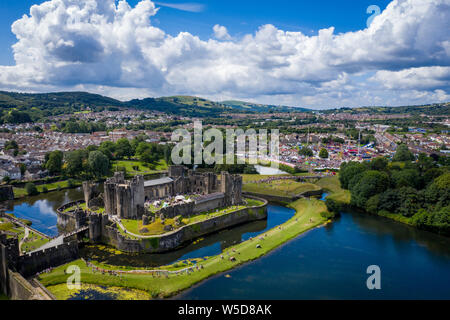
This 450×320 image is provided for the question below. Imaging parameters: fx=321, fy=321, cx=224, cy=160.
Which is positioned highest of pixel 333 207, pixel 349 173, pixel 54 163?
pixel 54 163

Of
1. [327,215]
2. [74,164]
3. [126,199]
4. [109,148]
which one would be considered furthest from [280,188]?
[109,148]

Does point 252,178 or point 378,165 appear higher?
point 378,165

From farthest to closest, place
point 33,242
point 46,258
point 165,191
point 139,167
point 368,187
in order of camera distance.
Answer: point 139,167 → point 368,187 → point 165,191 → point 33,242 → point 46,258

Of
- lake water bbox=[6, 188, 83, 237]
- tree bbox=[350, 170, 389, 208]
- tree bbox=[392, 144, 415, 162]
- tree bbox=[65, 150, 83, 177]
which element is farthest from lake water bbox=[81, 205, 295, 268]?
tree bbox=[392, 144, 415, 162]

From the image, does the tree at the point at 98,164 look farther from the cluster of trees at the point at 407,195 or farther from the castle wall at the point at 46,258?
the cluster of trees at the point at 407,195

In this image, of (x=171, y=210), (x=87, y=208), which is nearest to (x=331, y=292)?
(x=171, y=210)

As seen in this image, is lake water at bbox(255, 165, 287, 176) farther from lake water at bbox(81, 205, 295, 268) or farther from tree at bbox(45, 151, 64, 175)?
tree at bbox(45, 151, 64, 175)

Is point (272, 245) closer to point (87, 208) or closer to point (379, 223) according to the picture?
point (379, 223)

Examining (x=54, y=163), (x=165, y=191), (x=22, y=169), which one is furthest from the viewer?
(x=54, y=163)

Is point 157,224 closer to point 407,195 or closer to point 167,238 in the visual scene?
point 167,238
